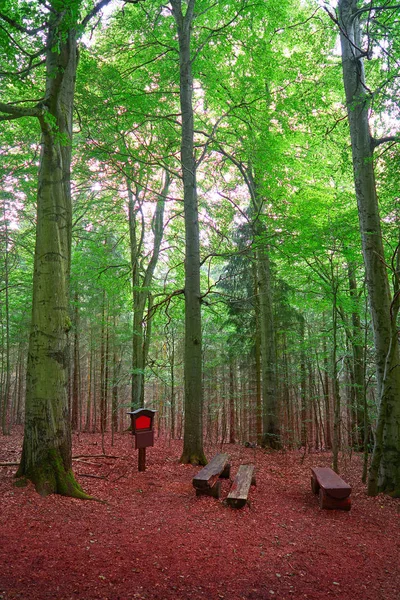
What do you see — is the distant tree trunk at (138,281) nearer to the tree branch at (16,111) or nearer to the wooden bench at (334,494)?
the tree branch at (16,111)

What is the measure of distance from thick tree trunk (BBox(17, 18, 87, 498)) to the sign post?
2.23 metres

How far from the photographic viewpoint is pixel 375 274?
6793 mm

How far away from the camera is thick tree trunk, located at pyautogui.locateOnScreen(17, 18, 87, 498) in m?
4.80

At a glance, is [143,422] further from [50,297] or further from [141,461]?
[50,297]

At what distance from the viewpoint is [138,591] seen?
8.91 ft

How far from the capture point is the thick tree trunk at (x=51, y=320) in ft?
15.8

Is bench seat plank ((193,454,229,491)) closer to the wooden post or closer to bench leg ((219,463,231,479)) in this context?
bench leg ((219,463,231,479))

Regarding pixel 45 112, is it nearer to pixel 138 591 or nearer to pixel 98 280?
pixel 138 591

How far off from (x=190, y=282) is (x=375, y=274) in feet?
12.9

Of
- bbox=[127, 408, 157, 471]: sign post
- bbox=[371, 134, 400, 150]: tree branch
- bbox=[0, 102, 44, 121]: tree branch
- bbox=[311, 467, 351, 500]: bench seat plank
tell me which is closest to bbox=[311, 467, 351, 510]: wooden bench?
bbox=[311, 467, 351, 500]: bench seat plank

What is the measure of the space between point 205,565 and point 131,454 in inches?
236

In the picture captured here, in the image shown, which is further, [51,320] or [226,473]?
[226,473]

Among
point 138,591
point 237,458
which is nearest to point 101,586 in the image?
point 138,591

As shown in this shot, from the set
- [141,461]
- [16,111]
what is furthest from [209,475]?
[16,111]
